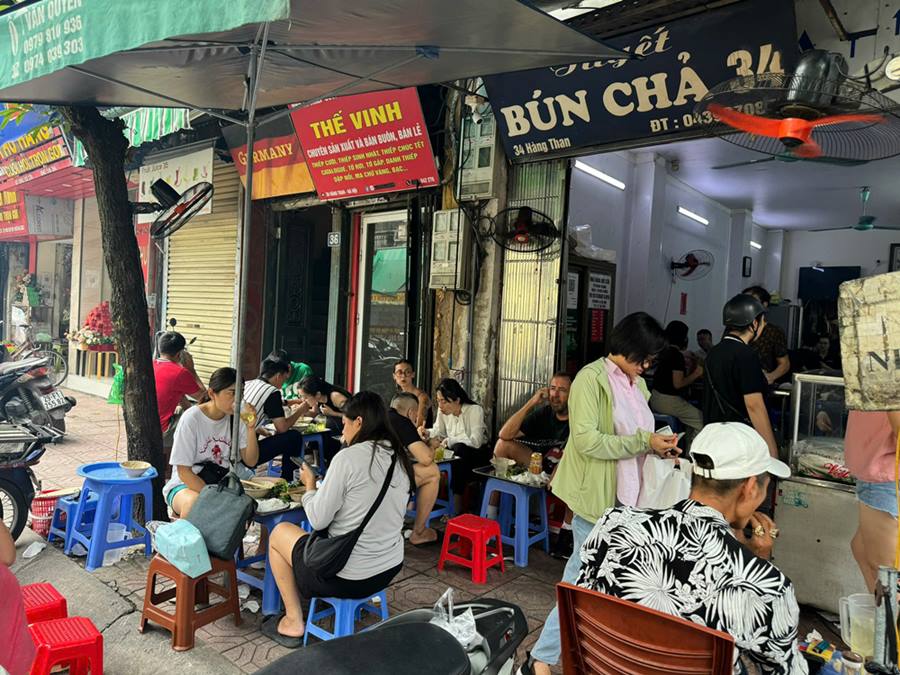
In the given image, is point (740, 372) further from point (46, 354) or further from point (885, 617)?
point (46, 354)

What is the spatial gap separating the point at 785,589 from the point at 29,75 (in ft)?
12.3

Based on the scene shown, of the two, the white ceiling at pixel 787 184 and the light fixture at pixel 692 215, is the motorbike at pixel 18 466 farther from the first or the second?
the light fixture at pixel 692 215

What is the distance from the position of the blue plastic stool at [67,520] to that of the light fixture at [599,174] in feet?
19.7

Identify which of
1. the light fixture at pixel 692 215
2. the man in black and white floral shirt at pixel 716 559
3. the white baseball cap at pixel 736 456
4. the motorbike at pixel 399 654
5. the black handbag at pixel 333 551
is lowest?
the black handbag at pixel 333 551

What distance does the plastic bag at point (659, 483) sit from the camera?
3.32 m

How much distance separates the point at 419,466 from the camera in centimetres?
512

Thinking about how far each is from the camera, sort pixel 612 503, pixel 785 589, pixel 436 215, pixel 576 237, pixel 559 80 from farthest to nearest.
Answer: pixel 576 237 → pixel 436 215 → pixel 559 80 → pixel 612 503 → pixel 785 589

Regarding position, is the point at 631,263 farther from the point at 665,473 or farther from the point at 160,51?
the point at 160,51

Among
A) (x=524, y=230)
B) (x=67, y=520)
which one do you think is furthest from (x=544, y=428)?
(x=67, y=520)

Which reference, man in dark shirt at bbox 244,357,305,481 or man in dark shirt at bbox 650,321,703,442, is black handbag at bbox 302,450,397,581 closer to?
man in dark shirt at bbox 244,357,305,481

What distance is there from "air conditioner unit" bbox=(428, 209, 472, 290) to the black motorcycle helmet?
2782mm

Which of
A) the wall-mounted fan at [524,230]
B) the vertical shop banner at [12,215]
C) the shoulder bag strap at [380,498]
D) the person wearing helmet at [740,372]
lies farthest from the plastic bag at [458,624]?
the vertical shop banner at [12,215]

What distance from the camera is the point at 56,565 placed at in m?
4.58

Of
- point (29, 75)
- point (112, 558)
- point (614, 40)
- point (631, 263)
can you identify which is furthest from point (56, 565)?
point (631, 263)
